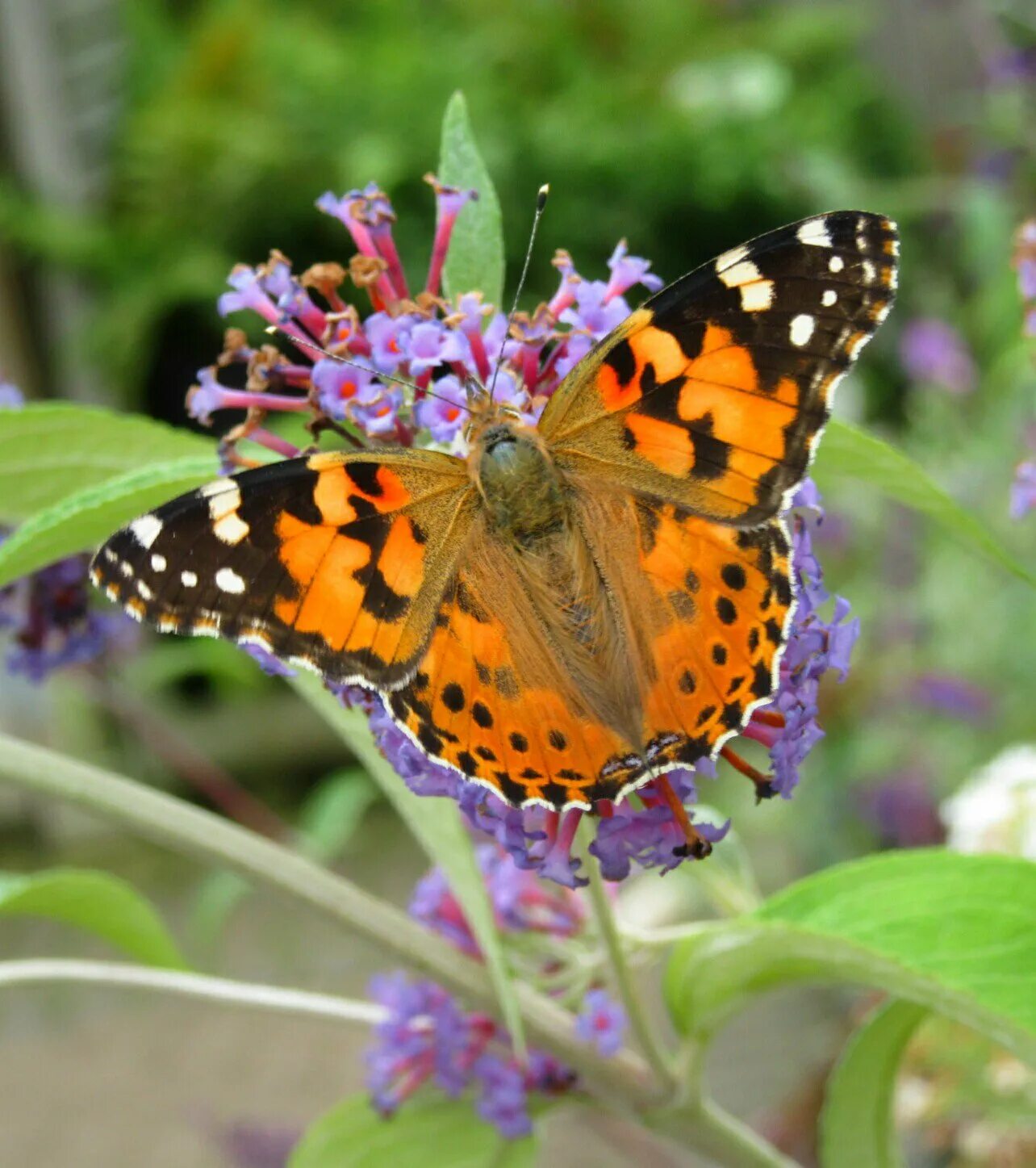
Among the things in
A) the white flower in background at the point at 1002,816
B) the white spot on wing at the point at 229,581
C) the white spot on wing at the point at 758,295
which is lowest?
the white flower in background at the point at 1002,816

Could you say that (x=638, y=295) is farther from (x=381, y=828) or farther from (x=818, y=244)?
(x=381, y=828)

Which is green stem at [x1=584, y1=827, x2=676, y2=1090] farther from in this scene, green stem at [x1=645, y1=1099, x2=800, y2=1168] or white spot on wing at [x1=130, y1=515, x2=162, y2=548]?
white spot on wing at [x1=130, y1=515, x2=162, y2=548]

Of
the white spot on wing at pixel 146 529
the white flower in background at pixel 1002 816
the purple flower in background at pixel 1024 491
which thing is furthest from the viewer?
the white flower in background at pixel 1002 816

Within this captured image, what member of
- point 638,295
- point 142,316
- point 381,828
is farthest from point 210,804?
point 638,295

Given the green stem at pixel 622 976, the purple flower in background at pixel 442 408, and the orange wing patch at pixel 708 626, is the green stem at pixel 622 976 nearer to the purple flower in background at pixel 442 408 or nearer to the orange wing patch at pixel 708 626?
the orange wing patch at pixel 708 626

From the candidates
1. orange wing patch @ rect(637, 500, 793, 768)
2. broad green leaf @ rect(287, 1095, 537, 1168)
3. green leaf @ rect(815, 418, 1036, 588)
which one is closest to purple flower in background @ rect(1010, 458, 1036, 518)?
green leaf @ rect(815, 418, 1036, 588)

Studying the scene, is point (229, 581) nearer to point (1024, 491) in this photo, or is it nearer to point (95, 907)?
point (95, 907)

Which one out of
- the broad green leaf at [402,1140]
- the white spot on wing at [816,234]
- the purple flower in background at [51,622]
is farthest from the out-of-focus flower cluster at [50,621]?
the white spot on wing at [816,234]
